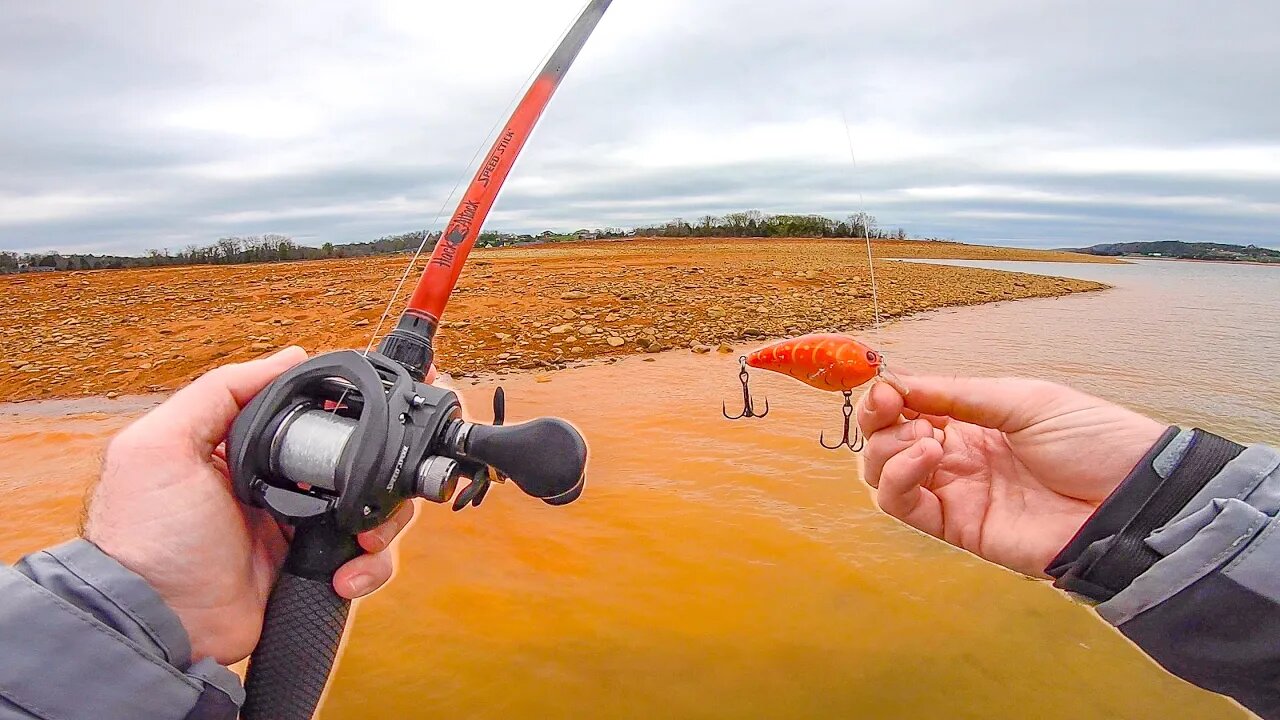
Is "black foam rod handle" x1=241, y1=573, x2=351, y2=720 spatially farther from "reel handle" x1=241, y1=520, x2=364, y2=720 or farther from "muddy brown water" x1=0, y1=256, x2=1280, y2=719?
"muddy brown water" x1=0, y1=256, x2=1280, y2=719

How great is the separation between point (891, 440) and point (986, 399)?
323mm

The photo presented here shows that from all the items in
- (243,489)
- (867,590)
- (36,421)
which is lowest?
(867,590)

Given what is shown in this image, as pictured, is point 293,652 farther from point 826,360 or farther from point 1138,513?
point 1138,513

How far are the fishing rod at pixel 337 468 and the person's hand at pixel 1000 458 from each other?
137cm

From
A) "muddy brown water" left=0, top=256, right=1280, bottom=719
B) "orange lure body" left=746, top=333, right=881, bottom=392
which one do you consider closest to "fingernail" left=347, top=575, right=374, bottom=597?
"muddy brown water" left=0, top=256, right=1280, bottom=719

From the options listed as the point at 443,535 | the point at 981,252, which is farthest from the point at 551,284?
the point at 981,252

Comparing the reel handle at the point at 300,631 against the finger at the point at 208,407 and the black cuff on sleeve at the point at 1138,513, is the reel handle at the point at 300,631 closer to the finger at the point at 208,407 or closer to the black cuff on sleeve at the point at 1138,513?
the finger at the point at 208,407

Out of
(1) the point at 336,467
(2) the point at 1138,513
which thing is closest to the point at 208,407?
(1) the point at 336,467

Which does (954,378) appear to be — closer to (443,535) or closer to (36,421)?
(443,535)

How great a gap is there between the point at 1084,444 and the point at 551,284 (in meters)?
9.38

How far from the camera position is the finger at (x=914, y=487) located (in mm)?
2055

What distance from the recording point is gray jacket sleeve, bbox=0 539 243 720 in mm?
927

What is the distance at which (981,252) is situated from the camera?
3522 cm

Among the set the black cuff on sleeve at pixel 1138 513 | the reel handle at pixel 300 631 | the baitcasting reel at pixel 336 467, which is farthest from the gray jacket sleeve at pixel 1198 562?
the reel handle at pixel 300 631
